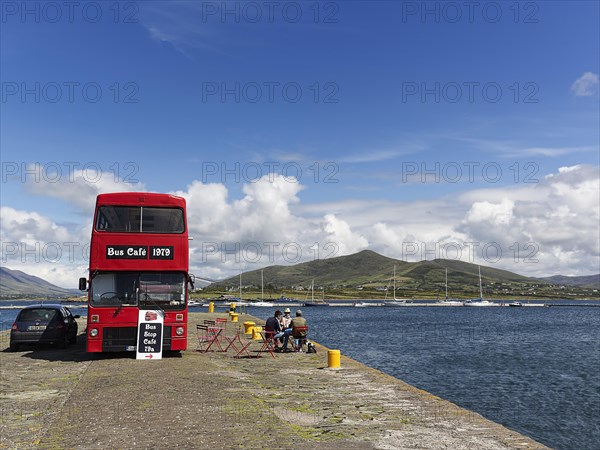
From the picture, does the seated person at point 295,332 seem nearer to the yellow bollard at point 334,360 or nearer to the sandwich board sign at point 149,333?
the yellow bollard at point 334,360

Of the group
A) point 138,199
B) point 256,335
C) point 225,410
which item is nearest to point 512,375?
point 256,335

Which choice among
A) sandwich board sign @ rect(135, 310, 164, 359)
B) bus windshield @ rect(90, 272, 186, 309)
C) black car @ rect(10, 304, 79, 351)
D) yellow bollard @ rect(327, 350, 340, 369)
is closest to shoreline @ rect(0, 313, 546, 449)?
yellow bollard @ rect(327, 350, 340, 369)

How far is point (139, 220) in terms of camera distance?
1822 cm

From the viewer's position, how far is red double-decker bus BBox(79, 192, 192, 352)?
18.0 meters

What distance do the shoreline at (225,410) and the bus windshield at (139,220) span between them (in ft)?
15.1

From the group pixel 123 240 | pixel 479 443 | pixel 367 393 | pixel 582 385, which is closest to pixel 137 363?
pixel 123 240

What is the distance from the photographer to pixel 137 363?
18.2m

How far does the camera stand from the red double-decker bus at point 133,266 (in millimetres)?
18031

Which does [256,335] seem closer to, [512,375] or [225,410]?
[225,410]

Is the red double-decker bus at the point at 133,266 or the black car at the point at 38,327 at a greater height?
the red double-decker bus at the point at 133,266

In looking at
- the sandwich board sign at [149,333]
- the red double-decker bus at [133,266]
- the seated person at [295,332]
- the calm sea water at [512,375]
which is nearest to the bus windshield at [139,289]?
the red double-decker bus at [133,266]

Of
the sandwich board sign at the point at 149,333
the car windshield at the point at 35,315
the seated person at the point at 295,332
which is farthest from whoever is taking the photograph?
the seated person at the point at 295,332

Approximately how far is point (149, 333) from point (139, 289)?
5.29 feet

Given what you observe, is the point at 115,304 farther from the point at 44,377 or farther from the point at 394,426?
the point at 394,426
